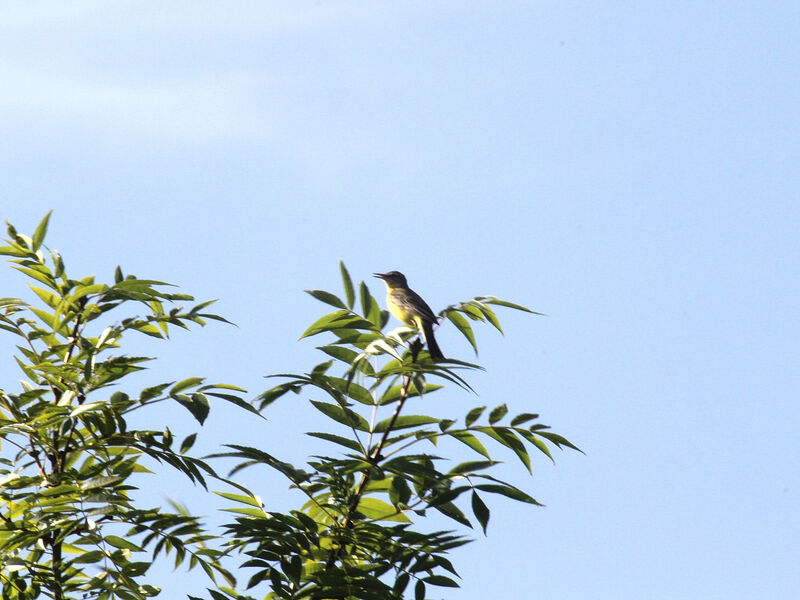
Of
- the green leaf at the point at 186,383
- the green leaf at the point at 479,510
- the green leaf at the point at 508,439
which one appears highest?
the green leaf at the point at 508,439

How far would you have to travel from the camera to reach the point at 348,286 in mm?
3998

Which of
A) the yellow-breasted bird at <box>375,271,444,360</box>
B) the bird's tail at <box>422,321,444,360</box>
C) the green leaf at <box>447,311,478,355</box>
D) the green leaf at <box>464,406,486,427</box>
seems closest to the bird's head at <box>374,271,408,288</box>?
the yellow-breasted bird at <box>375,271,444,360</box>

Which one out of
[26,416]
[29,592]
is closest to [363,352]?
[26,416]

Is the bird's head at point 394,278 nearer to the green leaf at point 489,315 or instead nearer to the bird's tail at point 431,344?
the bird's tail at point 431,344

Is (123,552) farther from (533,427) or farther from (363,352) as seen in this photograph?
(533,427)

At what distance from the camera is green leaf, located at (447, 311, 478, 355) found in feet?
14.4

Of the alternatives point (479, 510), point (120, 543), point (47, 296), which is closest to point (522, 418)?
point (479, 510)

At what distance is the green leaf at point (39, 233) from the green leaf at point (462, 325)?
6.85 ft

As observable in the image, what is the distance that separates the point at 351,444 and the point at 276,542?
0.55m

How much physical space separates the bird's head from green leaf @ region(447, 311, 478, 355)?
3.14m

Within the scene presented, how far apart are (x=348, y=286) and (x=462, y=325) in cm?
72

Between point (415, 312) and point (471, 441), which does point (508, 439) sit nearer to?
point (471, 441)

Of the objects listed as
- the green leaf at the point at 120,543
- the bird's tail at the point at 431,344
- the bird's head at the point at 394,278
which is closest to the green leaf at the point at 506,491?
the bird's tail at the point at 431,344

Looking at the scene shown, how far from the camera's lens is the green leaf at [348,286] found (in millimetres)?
3996
